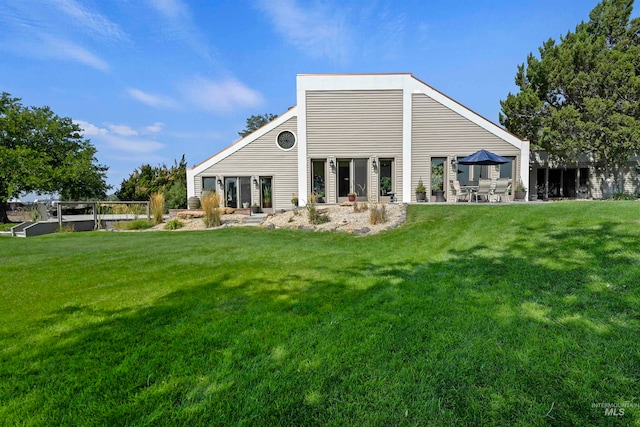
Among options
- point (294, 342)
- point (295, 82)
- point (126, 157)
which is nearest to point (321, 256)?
point (294, 342)

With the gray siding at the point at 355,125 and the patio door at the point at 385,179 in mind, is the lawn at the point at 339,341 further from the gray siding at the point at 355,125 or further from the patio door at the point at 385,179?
the gray siding at the point at 355,125

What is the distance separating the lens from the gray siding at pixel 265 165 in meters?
15.4

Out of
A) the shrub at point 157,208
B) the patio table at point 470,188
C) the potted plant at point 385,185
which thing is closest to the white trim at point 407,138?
the potted plant at point 385,185

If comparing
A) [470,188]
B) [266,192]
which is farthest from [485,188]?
[266,192]

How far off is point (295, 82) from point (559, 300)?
14.2m

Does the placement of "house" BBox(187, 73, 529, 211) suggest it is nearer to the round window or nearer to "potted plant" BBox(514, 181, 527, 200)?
the round window

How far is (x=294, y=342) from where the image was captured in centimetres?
240

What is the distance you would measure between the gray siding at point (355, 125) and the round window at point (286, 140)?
3.26 feet

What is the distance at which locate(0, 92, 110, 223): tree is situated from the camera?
18594 mm

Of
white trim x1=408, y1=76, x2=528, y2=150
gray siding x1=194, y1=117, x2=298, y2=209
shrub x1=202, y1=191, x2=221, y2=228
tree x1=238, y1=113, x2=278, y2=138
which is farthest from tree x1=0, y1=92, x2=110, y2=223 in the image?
tree x1=238, y1=113, x2=278, y2=138

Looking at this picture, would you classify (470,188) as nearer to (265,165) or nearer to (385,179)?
(385,179)

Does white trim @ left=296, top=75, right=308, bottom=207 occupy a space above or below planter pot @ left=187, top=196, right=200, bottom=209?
above

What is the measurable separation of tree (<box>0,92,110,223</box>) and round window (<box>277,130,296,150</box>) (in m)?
14.5

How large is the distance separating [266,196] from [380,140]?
20.9 ft
